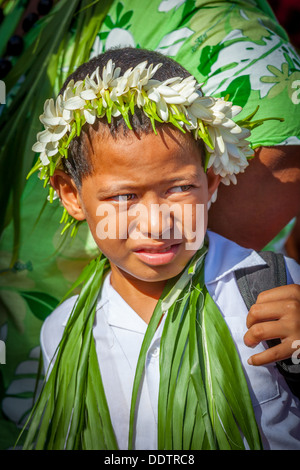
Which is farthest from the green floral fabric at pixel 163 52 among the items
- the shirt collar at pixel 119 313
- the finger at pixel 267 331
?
the finger at pixel 267 331

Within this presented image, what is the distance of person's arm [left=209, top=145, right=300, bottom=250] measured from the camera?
1738 mm

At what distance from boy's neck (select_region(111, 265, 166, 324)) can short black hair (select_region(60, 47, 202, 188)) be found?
32cm

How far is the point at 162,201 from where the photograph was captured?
1357mm

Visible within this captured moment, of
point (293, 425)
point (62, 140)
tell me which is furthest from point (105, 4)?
point (293, 425)

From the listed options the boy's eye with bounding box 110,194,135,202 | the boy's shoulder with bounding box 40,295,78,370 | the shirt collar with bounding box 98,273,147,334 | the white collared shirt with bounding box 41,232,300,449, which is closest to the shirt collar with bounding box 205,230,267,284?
the white collared shirt with bounding box 41,232,300,449

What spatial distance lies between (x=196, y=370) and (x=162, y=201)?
18.2 inches

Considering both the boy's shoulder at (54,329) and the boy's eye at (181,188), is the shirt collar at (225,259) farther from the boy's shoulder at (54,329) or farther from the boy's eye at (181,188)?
the boy's shoulder at (54,329)

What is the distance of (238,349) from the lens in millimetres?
1479

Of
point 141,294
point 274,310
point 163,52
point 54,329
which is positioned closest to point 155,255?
point 141,294

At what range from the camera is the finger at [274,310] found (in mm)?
1367

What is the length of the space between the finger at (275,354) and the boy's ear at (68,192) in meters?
0.62

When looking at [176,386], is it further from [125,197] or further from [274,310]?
[125,197]

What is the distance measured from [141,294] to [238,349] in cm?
32

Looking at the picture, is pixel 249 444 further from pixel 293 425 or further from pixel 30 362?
pixel 30 362
